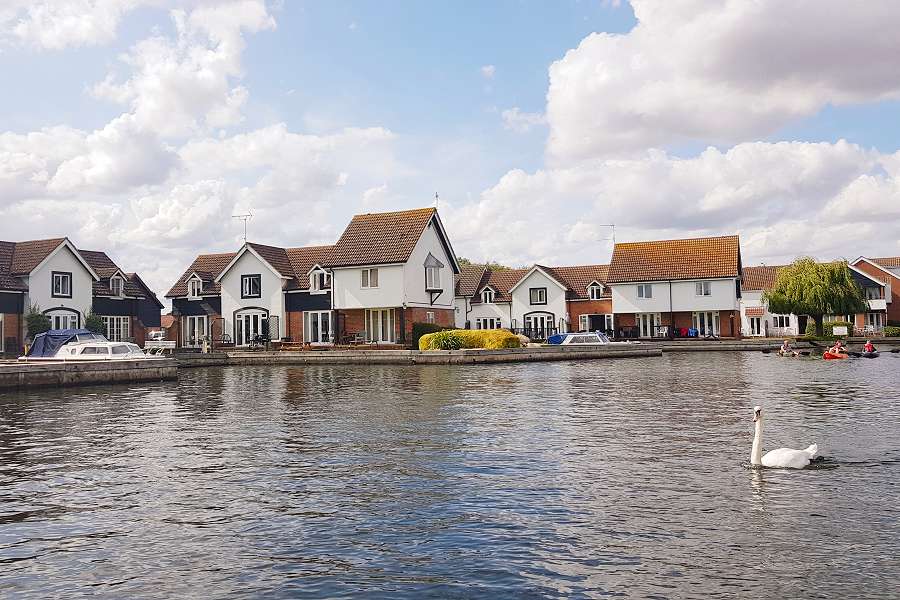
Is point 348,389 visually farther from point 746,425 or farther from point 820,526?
point 820,526

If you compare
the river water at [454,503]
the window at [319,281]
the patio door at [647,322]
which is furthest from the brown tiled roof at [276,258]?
the river water at [454,503]

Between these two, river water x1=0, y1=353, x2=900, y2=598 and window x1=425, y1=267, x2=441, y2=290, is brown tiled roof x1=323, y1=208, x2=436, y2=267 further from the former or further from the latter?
river water x1=0, y1=353, x2=900, y2=598

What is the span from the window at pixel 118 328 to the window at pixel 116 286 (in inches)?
80.3

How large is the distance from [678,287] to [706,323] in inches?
170

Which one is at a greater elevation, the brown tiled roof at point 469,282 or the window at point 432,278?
the brown tiled roof at point 469,282

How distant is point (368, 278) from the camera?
5775 cm

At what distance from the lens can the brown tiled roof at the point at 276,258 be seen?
210 feet

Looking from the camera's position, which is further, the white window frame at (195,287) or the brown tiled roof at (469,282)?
the brown tiled roof at (469,282)

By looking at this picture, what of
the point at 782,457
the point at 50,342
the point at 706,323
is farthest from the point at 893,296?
Answer: the point at 782,457

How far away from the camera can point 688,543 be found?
341 inches

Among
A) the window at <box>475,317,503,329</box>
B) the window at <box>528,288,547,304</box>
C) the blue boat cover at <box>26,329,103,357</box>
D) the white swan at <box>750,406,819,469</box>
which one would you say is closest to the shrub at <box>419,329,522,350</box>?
the blue boat cover at <box>26,329,103,357</box>

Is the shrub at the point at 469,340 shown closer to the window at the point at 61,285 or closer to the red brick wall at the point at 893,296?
the window at the point at 61,285

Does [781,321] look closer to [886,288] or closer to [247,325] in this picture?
[886,288]

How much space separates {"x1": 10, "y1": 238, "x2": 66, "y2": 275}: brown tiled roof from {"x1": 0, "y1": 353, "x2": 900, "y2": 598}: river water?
132ft
